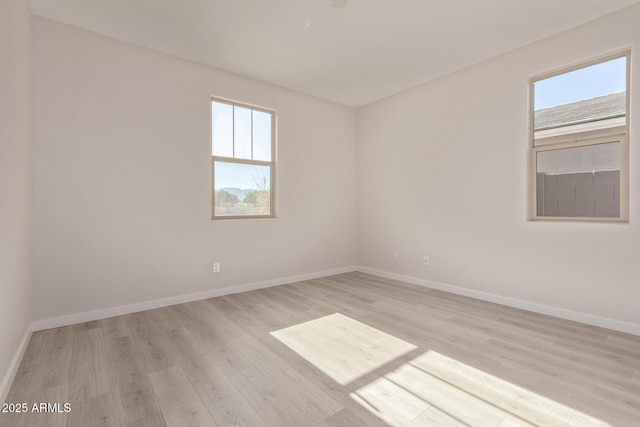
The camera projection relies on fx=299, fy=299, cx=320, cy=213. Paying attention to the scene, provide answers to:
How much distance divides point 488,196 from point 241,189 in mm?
3217

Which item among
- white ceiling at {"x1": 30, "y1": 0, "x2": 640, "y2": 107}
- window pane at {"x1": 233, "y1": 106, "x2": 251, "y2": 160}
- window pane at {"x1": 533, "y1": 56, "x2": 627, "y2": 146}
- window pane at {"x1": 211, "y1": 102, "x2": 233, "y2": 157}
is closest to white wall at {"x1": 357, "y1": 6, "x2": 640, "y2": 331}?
window pane at {"x1": 533, "y1": 56, "x2": 627, "y2": 146}

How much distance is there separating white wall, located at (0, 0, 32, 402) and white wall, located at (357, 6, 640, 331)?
14.1 ft

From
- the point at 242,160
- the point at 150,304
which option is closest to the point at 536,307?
the point at 242,160

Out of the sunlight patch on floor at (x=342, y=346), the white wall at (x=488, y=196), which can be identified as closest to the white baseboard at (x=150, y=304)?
the sunlight patch on floor at (x=342, y=346)

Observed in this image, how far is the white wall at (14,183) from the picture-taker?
5.95 ft

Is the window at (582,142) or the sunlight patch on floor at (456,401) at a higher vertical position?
the window at (582,142)

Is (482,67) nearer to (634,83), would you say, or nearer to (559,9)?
(559,9)

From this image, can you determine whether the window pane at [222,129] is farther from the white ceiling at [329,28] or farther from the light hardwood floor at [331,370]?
the light hardwood floor at [331,370]

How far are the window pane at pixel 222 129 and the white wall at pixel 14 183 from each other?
1.74m

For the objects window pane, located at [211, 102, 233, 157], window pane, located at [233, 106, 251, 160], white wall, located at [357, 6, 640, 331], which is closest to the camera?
white wall, located at [357, 6, 640, 331]

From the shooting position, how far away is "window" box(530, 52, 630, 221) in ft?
9.29

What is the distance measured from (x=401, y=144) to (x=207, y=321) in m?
3.65

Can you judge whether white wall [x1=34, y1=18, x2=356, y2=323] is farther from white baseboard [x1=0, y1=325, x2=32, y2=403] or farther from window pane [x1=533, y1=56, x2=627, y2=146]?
window pane [x1=533, y1=56, x2=627, y2=146]

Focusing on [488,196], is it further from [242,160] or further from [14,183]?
[14,183]
